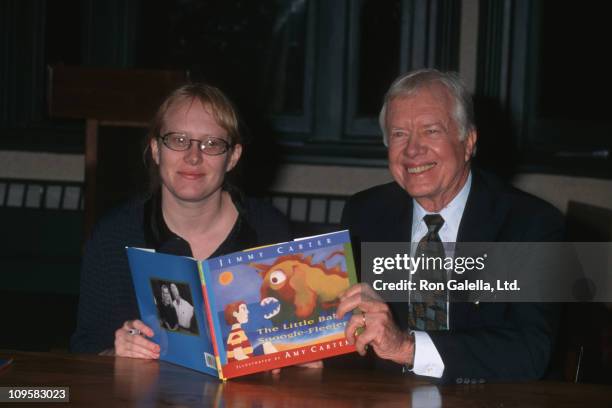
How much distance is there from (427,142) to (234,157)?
1.90 feet

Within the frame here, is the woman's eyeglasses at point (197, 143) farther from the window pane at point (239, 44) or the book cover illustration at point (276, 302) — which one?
the window pane at point (239, 44)

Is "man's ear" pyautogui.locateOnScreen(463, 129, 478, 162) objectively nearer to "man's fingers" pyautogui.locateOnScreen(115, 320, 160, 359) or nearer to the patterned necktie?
the patterned necktie

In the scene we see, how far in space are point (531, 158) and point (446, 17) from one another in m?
0.81

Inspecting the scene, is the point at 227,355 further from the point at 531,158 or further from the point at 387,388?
the point at 531,158

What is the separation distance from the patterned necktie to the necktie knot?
14mm

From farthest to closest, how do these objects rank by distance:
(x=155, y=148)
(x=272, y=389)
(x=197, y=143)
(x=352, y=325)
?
(x=155, y=148)
(x=197, y=143)
(x=352, y=325)
(x=272, y=389)

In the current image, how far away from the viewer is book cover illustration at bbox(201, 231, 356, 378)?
2.04 m

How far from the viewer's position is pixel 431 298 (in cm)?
252

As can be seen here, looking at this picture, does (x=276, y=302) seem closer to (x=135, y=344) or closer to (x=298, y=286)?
(x=298, y=286)

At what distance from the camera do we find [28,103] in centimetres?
484

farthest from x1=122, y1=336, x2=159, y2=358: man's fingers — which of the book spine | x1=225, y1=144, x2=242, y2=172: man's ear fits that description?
x1=225, y1=144, x2=242, y2=172: man's ear

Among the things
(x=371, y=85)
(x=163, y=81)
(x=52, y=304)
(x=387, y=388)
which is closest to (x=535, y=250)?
(x=387, y=388)

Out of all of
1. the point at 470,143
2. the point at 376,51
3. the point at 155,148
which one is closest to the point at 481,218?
the point at 470,143

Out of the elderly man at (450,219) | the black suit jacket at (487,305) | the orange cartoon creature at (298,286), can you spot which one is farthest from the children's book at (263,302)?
the black suit jacket at (487,305)
